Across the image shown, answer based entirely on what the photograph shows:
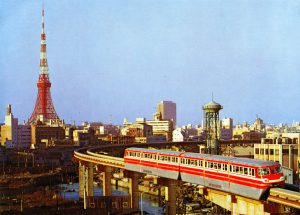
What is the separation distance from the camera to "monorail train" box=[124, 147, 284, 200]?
2766cm

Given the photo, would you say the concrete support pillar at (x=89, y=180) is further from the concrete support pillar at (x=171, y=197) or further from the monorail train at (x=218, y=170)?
the concrete support pillar at (x=171, y=197)

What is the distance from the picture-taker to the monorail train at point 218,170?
27656 millimetres

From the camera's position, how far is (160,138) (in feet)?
456

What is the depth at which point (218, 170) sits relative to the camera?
31859 millimetres

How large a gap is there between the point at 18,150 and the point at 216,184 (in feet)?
310

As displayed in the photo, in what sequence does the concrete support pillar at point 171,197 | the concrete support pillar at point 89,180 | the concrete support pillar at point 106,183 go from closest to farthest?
the concrete support pillar at point 171,197, the concrete support pillar at point 106,183, the concrete support pillar at point 89,180

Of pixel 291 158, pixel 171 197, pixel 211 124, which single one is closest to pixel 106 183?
pixel 211 124

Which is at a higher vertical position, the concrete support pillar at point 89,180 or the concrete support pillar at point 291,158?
the concrete support pillar at point 291,158

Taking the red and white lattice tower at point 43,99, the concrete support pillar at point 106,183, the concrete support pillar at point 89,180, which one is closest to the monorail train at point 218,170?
the concrete support pillar at point 106,183

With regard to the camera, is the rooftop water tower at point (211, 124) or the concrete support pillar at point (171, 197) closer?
the concrete support pillar at point (171, 197)

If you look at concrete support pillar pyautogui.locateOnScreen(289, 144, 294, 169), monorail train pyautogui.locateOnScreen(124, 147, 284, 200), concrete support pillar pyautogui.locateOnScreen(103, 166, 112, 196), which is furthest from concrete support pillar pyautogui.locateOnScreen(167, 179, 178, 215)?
concrete support pillar pyautogui.locateOnScreen(289, 144, 294, 169)

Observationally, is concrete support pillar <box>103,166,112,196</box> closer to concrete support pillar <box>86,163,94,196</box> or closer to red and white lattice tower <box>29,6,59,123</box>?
concrete support pillar <box>86,163,94,196</box>

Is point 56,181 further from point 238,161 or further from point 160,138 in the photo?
point 238,161

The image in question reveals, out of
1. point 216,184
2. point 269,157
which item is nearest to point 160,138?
point 269,157
